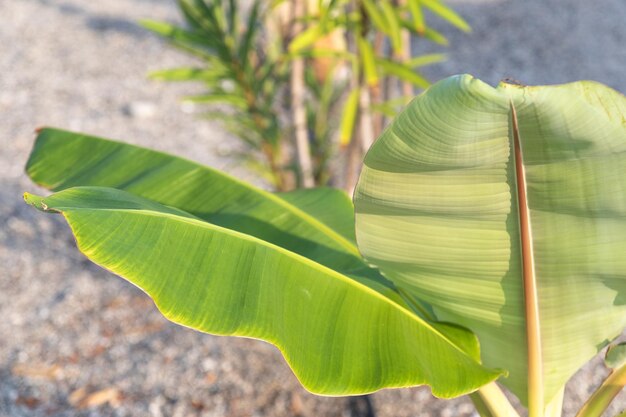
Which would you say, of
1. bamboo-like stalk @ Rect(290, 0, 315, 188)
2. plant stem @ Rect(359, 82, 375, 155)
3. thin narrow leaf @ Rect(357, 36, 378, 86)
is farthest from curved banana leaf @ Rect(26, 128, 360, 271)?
bamboo-like stalk @ Rect(290, 0, 315, 188)

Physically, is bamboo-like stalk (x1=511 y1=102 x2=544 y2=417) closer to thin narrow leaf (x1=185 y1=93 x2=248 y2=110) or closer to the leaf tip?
the leaf tip

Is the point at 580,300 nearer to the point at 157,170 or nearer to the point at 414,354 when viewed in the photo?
the point at 414,354

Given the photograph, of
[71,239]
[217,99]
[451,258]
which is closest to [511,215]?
[451,258]

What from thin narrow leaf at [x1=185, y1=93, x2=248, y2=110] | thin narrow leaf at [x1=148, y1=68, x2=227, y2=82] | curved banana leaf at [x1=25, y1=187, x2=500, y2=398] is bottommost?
thin narrow leaf at [x1=185, y1=93, x2=248, y2=110]

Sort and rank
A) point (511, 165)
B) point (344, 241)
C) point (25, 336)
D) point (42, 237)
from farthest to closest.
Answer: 1. point (42, 237)
2. point (25, 336)
3. point (344, 241)
4. point (511, 165)

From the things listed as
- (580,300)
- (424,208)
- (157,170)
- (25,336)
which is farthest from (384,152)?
(25,336)

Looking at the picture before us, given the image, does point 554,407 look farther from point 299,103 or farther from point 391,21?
point 299,103

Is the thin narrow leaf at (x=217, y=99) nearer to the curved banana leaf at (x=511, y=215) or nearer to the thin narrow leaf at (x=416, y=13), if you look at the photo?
the thin narrow leaf at (x=416, y=13)
